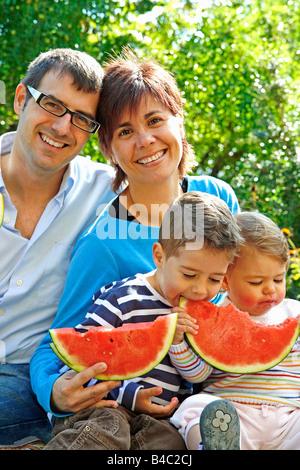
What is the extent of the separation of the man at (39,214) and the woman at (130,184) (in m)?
0.15

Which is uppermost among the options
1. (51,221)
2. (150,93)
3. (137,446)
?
(150,93)

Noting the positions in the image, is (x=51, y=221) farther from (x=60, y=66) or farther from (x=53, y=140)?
(x=60, y=66)

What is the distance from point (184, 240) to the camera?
262 centimetres

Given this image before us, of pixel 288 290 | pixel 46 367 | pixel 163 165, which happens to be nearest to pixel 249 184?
pixel 288 290

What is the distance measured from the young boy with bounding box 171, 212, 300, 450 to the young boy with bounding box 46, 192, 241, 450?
129mm

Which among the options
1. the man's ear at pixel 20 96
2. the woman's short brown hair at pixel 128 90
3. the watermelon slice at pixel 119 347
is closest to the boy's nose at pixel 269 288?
the watermelon slice at pixel 119 347

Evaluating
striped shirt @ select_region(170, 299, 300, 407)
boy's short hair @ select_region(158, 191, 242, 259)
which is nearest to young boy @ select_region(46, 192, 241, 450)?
boy's short hair @ select_region(158, 191, 242, 259)

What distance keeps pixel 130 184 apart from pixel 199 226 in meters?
0.97

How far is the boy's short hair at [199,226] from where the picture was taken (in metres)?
→ 2.60

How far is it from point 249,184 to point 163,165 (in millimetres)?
2319

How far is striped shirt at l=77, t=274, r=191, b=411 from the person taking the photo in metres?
2.66

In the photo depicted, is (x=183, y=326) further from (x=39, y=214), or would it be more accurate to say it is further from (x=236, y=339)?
(x=39, y=214)

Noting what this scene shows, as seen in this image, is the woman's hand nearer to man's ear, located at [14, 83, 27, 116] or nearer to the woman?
the woman

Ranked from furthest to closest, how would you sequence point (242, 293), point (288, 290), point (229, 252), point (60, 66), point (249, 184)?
point (249, 184), point (288, 290), point (60, 66), point (242, 293), point (229, 252)
